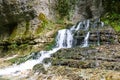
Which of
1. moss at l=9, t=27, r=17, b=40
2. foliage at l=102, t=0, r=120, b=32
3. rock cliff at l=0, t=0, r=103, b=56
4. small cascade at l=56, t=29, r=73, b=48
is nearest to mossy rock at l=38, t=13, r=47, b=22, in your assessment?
rock cliff at l=0, t=0, r=103, b=56

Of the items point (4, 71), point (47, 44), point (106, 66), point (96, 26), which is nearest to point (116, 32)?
point (96, 26)

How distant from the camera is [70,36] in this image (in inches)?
686

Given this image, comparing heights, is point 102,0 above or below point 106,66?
above

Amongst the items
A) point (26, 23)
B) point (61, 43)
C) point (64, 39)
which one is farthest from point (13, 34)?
point (64, 39)

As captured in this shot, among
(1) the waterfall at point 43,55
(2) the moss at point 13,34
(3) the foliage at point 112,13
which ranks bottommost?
(1) the waterfall at point 43,55

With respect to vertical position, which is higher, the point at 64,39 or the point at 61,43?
the point at 64,39

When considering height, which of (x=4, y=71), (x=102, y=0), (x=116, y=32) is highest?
(x=102, y=0)

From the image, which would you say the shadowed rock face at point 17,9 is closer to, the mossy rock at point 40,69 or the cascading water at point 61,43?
the cascading water at point 61,43

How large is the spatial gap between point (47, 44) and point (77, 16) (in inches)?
209

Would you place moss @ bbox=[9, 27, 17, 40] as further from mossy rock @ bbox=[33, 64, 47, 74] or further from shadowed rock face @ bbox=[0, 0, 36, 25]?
mossy rock @ bbox=[33, 64, 47, 74]

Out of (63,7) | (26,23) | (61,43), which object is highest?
(63,7)

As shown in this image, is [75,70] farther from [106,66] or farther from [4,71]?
[4,71]

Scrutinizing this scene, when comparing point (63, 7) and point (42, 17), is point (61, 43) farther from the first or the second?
point (63, 7)

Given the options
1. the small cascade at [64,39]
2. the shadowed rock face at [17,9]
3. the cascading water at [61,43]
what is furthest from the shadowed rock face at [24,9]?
the small cascade at [64,39]
